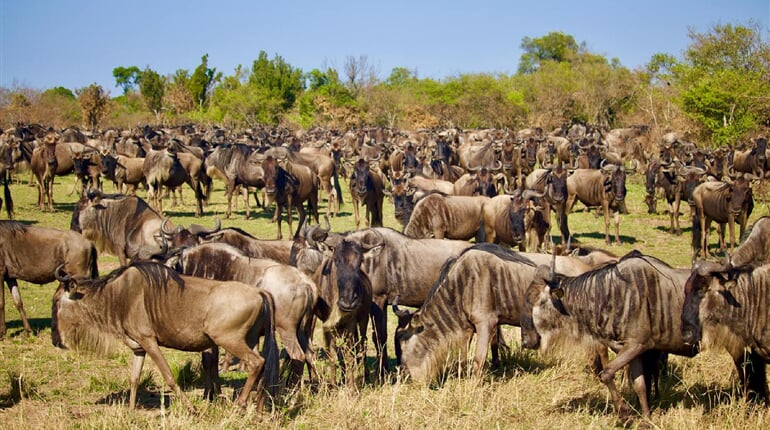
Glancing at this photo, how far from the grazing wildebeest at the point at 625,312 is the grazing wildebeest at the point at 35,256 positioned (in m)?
5.92

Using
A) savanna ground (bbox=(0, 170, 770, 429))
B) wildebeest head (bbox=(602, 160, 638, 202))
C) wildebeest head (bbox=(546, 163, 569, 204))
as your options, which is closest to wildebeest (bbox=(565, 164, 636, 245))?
wildebeest head (bbox=(602, 160, 638, 202))

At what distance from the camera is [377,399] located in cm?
602

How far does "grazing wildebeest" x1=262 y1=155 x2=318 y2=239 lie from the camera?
17250 mm

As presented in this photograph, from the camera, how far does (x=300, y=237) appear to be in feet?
25.9

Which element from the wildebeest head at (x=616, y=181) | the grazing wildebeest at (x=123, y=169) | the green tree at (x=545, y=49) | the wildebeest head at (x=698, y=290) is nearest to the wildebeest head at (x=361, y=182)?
the wildebeest head at (x=616, y=181)

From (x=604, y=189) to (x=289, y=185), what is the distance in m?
7.48

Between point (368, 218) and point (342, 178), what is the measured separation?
12.9m

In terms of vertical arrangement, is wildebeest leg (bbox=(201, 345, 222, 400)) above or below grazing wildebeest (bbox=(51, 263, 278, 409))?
below

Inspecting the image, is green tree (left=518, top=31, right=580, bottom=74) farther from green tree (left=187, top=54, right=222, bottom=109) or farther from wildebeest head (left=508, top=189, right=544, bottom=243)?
wildebeest head (left=508, top=189, right=544, bottom=243)

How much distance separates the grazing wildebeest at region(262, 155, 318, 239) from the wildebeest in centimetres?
625

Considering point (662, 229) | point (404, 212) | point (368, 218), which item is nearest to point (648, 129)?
point (662, 229)

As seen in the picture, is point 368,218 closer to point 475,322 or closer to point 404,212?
point 404,212

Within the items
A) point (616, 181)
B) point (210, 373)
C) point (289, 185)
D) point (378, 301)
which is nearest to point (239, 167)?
point (289, 185)

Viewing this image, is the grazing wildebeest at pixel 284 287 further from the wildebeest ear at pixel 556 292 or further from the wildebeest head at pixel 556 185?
the wildebeest head at pixel 556 185
